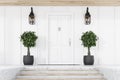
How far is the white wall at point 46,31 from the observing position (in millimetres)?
11477

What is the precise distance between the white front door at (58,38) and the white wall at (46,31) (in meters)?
0.15

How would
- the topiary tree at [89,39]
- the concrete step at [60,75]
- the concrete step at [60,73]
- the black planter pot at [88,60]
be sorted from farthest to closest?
the black planter pot at [88,60]
the topiary tree at [89,39]
the concrete step at [60,73]
the concrete step at [60,75]

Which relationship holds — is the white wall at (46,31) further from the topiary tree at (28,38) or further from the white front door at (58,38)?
the topiary tree at (28,38)

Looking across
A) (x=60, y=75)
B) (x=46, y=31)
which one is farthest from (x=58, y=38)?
(x=60, y=75)

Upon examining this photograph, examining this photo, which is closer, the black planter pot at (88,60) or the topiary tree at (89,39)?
the topiary tree at (89,39)

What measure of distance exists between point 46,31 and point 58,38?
52cm

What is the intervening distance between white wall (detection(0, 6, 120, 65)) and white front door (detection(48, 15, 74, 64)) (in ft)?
0.50

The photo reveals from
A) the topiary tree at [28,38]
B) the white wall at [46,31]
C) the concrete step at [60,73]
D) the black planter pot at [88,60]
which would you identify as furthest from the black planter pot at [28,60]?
the black planter pot at [88,60]

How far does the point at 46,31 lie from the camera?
37.7 ft

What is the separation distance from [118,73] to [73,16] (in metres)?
5.30

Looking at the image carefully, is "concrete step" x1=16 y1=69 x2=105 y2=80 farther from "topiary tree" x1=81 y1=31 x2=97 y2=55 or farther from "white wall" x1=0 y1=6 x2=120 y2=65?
"white wall" x1=0 y1=6 x2=120 y2=65

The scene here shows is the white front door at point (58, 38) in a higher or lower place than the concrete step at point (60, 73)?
higher

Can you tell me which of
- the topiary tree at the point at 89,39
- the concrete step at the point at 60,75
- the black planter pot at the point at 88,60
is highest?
the topiary tree at the point at 89,39

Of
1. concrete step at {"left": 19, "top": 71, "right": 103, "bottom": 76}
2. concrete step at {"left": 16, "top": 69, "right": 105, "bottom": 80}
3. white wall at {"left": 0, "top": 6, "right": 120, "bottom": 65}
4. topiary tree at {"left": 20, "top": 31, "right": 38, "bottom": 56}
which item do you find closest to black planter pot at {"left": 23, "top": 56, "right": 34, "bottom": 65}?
topiary tree at {"left": 20, "top": 31, "right": 38, "bottom": 56}
